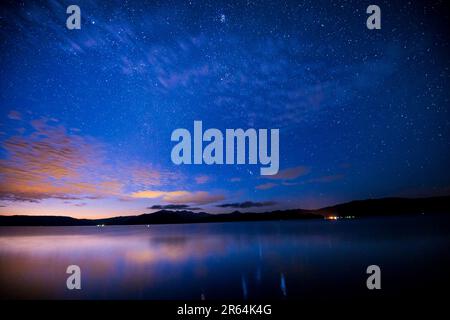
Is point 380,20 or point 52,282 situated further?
point 52,282

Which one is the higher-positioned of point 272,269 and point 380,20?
point 380,20

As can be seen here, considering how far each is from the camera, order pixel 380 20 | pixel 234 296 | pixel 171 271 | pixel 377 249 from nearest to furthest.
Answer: pixel 380 20
pixel 234 296
pixel 171 271
pixel 377 249

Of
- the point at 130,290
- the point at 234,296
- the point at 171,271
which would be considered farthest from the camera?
the point at 171,271

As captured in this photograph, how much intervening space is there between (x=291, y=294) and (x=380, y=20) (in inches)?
194

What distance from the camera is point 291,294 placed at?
5379mm

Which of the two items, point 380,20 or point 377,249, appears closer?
point 380,20

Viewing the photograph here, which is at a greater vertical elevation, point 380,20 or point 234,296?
point 380,20

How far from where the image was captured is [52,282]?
596 centimetres

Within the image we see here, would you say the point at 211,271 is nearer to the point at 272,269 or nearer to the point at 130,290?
the point at 272,269
